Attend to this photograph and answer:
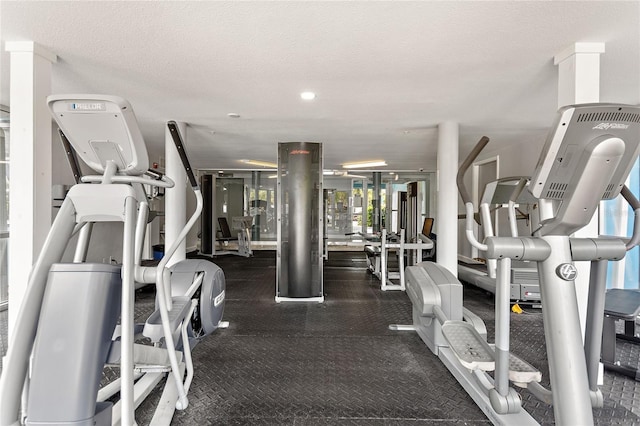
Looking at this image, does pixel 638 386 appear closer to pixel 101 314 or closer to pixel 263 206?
pixel 101 314

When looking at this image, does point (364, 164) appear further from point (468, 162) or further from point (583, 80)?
point (468, 162)

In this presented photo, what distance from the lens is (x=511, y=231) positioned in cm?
202

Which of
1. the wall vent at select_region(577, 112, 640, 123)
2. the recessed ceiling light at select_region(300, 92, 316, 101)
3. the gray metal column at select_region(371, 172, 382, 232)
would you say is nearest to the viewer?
the wall vent at select_region(577, 112, 640, 123)

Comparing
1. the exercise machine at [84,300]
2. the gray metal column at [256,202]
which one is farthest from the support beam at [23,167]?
the gray metal column at [256,202]

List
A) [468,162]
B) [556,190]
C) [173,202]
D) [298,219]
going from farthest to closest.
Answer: [298,219]
[173,202]
[468,162]
[556,190]

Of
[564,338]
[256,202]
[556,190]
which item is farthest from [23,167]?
[256,202]

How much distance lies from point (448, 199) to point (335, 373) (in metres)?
3.12

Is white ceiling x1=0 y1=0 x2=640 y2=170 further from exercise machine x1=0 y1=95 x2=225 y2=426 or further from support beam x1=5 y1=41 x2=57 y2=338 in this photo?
exercise machine x1=0 y1=95 x2=225 y2=426

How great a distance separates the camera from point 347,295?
516 centimetres

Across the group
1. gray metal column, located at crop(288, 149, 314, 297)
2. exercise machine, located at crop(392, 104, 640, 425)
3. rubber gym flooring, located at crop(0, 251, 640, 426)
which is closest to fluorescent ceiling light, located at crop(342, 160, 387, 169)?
gray metal column, located at crop(288, 149, 314, 297)

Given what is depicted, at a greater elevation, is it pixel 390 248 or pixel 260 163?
pixel 260 163

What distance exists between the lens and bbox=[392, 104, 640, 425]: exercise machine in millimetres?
1320

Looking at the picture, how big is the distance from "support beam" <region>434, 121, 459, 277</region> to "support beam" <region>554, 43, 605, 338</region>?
2151mm

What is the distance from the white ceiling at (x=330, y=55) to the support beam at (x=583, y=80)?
81mm
